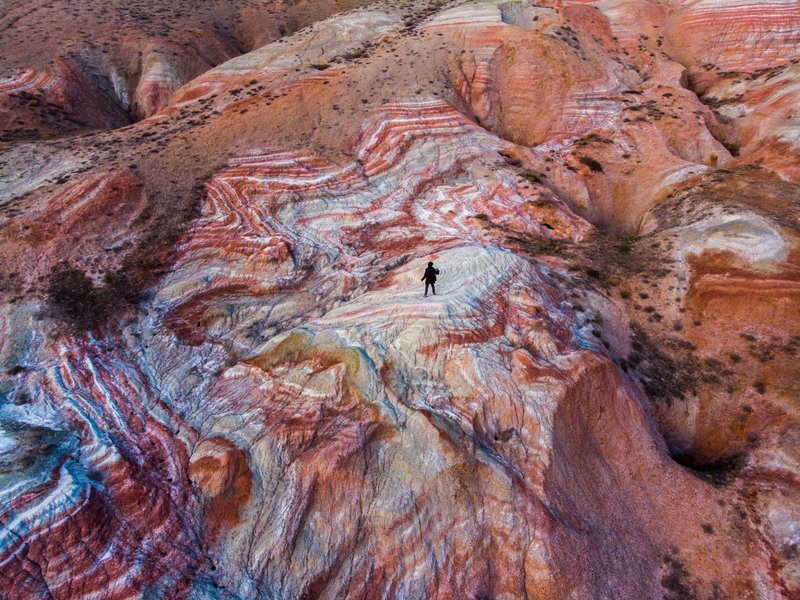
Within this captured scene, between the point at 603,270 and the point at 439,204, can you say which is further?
the point at 439,204

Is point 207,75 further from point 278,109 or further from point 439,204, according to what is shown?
point 439,204

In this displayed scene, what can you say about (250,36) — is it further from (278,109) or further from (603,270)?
(603,270)

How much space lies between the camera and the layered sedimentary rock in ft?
39.4

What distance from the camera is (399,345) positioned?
1561 cm

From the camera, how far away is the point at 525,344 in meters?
16.6

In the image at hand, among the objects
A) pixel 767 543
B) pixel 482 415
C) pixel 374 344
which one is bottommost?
pixel 767 543

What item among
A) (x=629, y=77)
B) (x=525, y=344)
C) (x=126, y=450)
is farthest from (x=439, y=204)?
(x=629, y=77)

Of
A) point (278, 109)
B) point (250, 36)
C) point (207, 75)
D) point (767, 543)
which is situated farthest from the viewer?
point (250, 36)

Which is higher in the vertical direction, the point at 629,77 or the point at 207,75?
the point at 207,75

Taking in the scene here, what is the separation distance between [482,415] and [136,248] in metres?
17.9

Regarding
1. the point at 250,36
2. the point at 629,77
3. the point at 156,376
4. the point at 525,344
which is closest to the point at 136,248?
the point at 156,376

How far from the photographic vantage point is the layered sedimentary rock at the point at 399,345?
473 inches

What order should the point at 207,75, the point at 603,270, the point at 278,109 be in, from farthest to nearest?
the point at 207,75 < the point at 278,109 < the point at 603,270

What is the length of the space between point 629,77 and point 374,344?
125 ft
